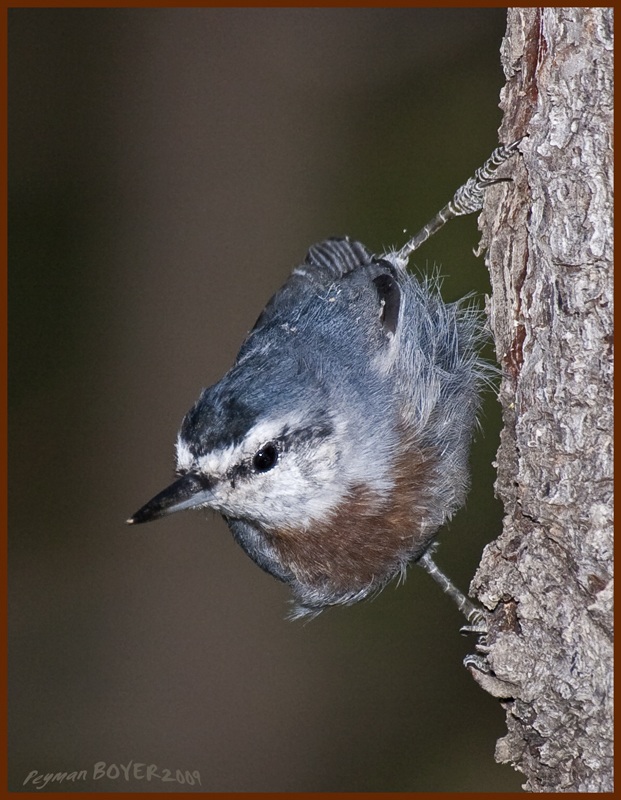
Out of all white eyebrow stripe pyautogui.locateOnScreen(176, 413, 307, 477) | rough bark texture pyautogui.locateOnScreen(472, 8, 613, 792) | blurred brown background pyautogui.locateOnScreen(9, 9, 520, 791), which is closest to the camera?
rough bark texture pyautogui.locateOnScreen(472, 8, 613, 792)

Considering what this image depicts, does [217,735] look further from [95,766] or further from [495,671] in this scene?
[495,671]

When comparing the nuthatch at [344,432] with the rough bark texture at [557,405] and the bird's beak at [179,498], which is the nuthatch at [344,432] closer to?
the bird's beak at [179,498]

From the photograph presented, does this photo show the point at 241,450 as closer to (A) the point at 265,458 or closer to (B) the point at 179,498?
(A) the point at 265,458

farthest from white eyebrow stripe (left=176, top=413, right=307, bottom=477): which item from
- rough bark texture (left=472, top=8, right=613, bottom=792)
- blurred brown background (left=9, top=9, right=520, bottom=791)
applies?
blurred brown background (left=9, top=9, right=520, bottom=791)

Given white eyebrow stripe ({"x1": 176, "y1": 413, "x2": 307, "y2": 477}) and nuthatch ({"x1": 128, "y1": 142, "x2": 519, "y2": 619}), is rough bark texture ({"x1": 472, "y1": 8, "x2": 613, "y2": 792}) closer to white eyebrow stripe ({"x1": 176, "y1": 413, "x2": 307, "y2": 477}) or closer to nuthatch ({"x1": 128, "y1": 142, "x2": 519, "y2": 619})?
nuthatch ({"x1": 128, "y1": 142, "x2": 519, "y2": 619})

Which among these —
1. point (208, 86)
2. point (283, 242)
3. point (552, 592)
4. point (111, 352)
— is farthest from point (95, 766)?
point (208, 86)

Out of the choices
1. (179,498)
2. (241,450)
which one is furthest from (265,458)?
(179,498)

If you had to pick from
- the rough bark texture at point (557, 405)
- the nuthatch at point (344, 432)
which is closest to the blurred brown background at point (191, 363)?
the nuthatch at point (344, 432)
